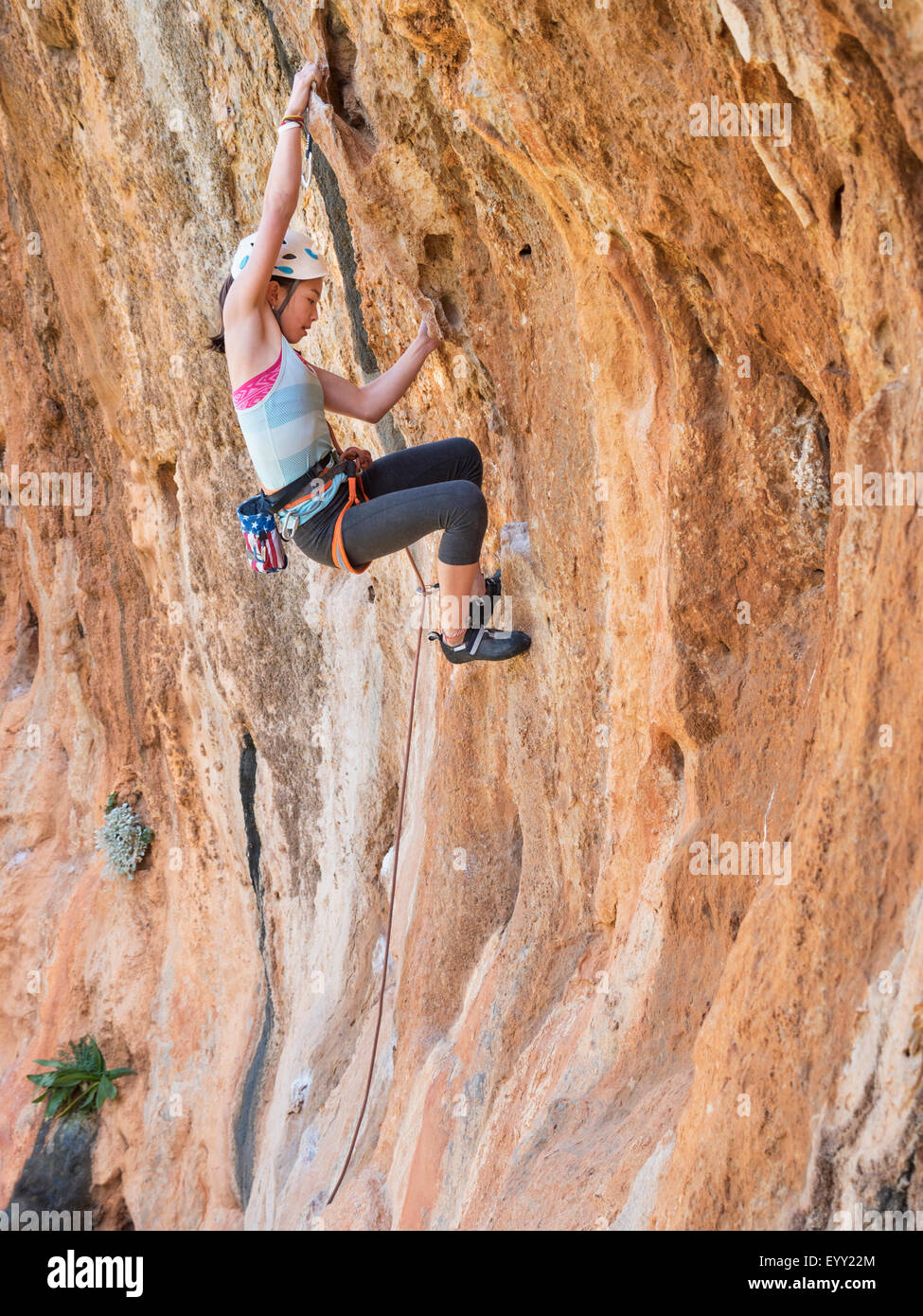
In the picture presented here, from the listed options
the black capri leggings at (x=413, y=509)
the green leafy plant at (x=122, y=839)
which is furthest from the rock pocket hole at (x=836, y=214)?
the green leafy plant at (x=122, y=839)

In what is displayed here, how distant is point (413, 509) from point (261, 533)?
0.66 meters

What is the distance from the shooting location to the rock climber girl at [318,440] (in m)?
3.90

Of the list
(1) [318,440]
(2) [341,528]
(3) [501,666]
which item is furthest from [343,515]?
(3) [501,666]

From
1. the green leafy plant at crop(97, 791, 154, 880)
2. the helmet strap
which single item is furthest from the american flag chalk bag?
the green leafy plant at crop(97, 791, 154, 880)

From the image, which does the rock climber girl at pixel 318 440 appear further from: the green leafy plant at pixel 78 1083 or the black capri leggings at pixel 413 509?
the green leafy plant at pixel 78 1083

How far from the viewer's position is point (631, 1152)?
3.35 meters

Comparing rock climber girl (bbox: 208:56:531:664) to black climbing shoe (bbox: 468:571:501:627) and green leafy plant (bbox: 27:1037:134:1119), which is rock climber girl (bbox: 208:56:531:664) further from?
green leafy plant (bbox: 27:1037:134:1119)

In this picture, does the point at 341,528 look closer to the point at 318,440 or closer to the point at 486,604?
the point at 318,440

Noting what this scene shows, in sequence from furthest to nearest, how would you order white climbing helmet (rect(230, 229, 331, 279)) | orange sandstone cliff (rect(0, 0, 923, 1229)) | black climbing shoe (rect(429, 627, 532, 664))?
black climbing shoe (rect(429, 627, 532, 664)), white climbing helmet (rect(230, 229, 331, 279)), orange sandstone cliff (rect(0, 0, 923, 1229))

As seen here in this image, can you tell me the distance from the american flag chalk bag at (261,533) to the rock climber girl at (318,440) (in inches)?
2.8

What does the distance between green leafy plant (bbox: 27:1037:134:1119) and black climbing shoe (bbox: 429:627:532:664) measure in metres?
5.34

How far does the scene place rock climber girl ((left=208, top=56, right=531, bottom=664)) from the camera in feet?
12.8

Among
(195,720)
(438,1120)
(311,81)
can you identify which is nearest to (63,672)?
(195,720)

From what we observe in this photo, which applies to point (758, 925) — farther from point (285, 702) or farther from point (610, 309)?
point (285, 702)
